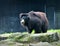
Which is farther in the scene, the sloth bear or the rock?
the sloth bear

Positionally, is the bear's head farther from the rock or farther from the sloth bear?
the rock

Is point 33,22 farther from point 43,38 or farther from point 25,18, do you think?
point 43,38

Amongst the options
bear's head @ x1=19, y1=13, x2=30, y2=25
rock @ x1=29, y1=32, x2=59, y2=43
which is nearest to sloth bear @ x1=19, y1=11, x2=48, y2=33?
bear's head @ x1=19, y1=13, x2=30, y2=25

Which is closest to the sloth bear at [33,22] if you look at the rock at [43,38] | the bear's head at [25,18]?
the bear's head at [25,18]

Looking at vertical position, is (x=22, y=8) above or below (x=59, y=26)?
above

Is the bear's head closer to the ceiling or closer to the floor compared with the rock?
closer to the ceiling

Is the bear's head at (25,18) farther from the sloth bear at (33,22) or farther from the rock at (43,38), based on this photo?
the rock at (43,38)

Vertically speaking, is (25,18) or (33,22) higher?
(25,18)

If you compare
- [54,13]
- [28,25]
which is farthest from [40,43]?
[54,13]

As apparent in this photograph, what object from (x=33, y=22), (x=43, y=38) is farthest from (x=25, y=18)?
(x=43, y=38)

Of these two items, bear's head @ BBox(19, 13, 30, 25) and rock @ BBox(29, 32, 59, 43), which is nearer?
rock @ BBox(29, 32, 59, 43)

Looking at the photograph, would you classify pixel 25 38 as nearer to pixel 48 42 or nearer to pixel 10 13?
pixel 48 42

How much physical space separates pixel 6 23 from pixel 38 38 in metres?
8.37

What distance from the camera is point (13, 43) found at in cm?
415
